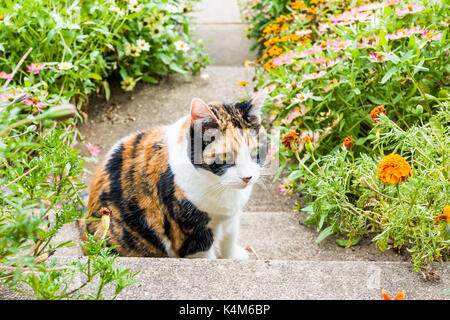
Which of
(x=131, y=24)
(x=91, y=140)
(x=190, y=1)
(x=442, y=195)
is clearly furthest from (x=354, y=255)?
(x=190, y=1)

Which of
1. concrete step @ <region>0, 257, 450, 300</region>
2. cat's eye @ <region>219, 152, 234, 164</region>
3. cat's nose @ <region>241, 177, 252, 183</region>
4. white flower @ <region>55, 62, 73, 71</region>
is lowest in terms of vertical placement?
concrete step @ <region>0, 257, 450, 300</region>

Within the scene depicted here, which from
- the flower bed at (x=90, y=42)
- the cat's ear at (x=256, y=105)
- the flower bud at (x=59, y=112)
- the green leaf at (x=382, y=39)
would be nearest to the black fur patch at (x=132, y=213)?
the cat's ear at (x=256, y=105)

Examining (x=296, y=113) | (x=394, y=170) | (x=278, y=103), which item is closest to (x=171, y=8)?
(x=278, y=103)

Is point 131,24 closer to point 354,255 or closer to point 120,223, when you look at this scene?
point 120,223

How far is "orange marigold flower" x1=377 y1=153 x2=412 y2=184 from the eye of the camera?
5.06 feet

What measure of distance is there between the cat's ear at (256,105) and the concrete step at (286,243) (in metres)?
0.69

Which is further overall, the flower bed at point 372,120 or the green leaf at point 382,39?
the green leaf at point 382,39

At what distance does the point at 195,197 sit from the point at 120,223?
406 mm

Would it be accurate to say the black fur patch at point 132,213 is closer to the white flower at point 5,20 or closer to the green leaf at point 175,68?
the white flower at point 5,20

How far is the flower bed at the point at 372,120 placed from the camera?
1.90 metres

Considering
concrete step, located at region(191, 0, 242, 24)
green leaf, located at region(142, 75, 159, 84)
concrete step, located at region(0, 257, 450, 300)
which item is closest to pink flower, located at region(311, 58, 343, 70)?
concrete step, located at region(0, 257, 450, 300)

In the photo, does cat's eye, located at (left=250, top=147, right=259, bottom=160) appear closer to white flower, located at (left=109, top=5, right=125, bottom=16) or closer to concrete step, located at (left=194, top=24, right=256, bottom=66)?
white flower, located at (left=109, top=5, right=125, bottom=16)

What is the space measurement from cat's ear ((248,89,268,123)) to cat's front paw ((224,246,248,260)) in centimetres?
76

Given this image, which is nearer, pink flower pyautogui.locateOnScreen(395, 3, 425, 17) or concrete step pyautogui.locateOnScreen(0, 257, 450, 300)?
concrete step pyautogui.locateOnScreen(0, 257, 450, 300)
